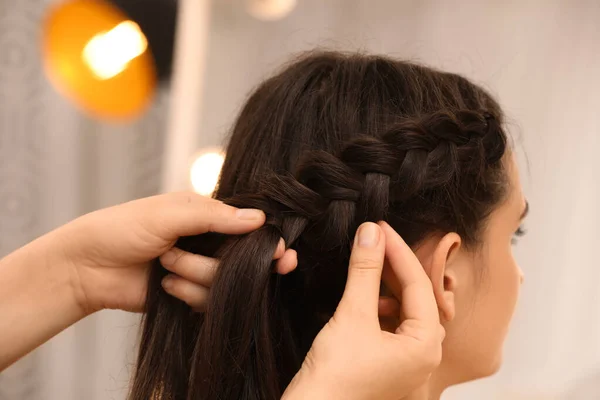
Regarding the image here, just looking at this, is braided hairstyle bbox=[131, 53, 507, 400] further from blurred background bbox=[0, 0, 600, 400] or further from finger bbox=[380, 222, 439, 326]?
blurred background bbox=[0, 0, 600, 400]

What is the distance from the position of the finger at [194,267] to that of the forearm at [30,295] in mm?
213

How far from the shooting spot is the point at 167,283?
2.44ft

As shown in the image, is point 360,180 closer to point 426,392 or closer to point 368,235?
point 368,235

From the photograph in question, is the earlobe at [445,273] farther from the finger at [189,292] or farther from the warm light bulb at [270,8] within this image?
the warm light bulb at [270,8]

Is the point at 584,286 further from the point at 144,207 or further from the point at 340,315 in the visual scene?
the point at 144,207

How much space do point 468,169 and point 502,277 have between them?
21 centimetres

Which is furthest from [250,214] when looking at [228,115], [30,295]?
[228,115]

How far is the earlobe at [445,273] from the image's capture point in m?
0.70

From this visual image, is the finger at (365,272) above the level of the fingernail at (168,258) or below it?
above

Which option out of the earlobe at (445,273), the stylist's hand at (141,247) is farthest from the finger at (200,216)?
the earlobe at (445,273)

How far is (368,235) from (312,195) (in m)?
0.08

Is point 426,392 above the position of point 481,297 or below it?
below

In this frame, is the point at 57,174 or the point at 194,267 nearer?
the point at 194,267

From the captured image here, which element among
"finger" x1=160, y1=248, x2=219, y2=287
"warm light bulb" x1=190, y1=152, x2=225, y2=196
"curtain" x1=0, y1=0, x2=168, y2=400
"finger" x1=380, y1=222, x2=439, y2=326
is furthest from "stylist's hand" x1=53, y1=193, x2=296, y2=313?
"curtain" x1=0, y1=0, x2=168, y2=400
